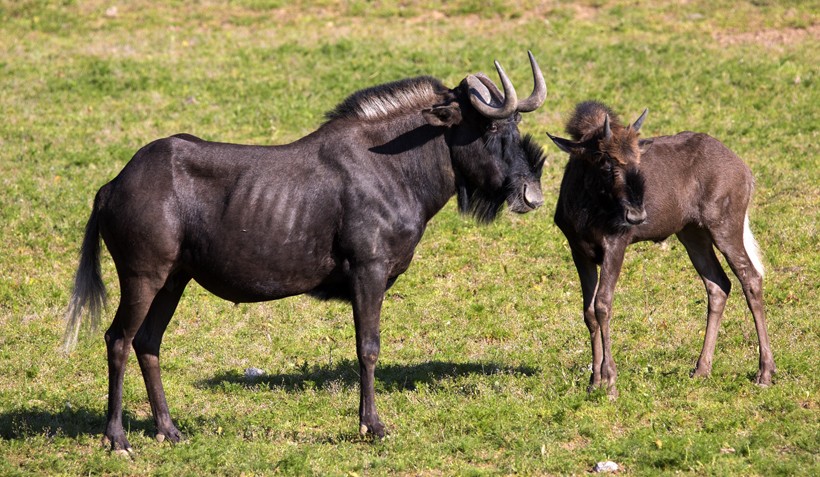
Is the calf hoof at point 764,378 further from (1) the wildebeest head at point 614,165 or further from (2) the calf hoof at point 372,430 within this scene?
(2) the calf hoof at point 372,430

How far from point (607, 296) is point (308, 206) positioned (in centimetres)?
310

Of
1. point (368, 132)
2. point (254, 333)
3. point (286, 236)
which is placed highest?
point (368, 132)

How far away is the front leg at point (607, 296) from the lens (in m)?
10.3

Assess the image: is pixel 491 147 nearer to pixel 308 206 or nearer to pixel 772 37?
pixel 308 206

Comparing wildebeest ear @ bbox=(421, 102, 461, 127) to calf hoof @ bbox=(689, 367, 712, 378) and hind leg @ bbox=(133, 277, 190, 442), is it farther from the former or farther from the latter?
calf hoof @ bbox=(689, 367, 712, 378)

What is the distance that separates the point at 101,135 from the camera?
19438 millimetres

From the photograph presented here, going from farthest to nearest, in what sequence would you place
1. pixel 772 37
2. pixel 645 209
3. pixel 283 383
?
1. pixel 772 37
2. pixel 283 383
3. pixel 645 209

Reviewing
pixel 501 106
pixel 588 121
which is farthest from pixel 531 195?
pixel 588 121

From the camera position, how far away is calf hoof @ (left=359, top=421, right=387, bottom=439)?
936cm

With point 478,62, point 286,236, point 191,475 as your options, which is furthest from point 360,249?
point 478,62

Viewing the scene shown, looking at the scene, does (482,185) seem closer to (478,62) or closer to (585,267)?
(585,267)

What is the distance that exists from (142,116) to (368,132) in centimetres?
1175

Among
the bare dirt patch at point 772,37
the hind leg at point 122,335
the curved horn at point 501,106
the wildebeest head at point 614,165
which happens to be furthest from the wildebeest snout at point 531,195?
the bare dirt patch at point 772,37

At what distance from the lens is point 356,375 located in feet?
37.8
